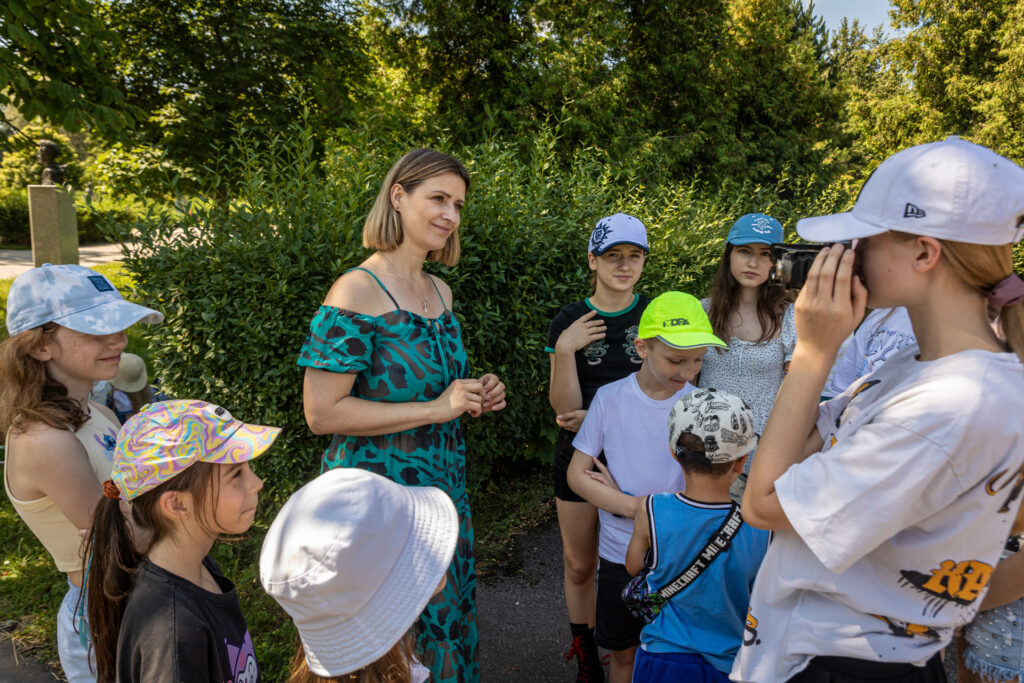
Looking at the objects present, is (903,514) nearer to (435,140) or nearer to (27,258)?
(435,140)

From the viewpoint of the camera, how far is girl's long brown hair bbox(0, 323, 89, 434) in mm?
1859

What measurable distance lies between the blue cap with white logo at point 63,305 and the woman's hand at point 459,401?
1.01 m

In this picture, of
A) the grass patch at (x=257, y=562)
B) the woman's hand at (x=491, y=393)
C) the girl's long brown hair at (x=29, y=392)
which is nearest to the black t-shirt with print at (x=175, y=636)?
the girl's long brown hair at (x=29, y=392)

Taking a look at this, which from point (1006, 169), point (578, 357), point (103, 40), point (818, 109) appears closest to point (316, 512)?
point (1006, 169)

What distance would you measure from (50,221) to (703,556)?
4.79 metres

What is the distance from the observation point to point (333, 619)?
1359mm

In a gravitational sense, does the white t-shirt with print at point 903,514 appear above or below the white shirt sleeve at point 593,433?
above

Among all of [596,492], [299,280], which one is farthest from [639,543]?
[299,280]

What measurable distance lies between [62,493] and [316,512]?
39.2 inches

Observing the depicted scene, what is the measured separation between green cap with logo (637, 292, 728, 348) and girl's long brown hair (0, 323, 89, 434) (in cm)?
199

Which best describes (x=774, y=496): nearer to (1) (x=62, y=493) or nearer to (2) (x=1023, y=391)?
(2) (x=1023, y=391)

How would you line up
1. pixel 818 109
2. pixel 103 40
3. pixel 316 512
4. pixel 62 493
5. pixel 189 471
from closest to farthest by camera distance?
pixel 316 512 → pixel 189 471 → pixel 62 493 → pixel 103 40 → pixel 818 109

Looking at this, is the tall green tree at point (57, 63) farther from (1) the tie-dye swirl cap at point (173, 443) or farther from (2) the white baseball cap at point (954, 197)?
(2) the white baseball cap at point (954, 197)

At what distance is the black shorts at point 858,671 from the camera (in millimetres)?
1376
